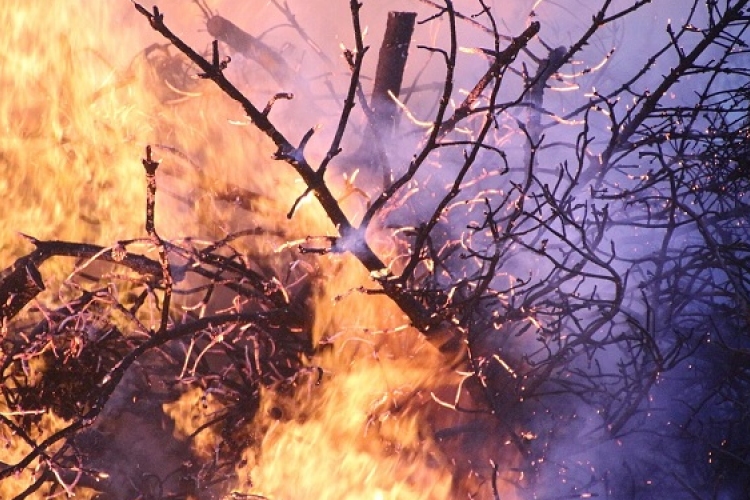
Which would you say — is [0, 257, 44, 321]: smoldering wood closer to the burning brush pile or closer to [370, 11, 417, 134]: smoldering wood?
the burning brush pile

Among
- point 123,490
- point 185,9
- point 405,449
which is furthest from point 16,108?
point 405,449

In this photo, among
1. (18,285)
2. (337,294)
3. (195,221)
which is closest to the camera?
(18,285)

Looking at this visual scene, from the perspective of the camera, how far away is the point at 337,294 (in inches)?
160

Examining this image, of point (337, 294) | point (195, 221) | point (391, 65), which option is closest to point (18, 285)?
point (195, 221)

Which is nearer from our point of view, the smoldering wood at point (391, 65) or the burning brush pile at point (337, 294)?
the burning brush pile at point (337, 294)

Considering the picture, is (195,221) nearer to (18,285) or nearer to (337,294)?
(337,294)

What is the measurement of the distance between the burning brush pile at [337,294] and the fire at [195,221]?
0.02 metres

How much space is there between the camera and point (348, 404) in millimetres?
3908

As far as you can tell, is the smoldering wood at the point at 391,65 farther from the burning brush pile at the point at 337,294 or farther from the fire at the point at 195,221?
the fire at the point at 195,221

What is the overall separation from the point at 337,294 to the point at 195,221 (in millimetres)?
1421

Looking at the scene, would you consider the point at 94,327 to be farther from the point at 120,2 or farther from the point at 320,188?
the point at 120,2

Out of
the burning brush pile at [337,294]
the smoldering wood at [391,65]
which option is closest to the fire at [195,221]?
A: the burning brush pile at [337,294]

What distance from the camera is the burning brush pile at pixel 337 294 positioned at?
340cm

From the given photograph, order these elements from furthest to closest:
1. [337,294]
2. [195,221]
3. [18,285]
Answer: [195,221] → [337,294] → [18,285]
